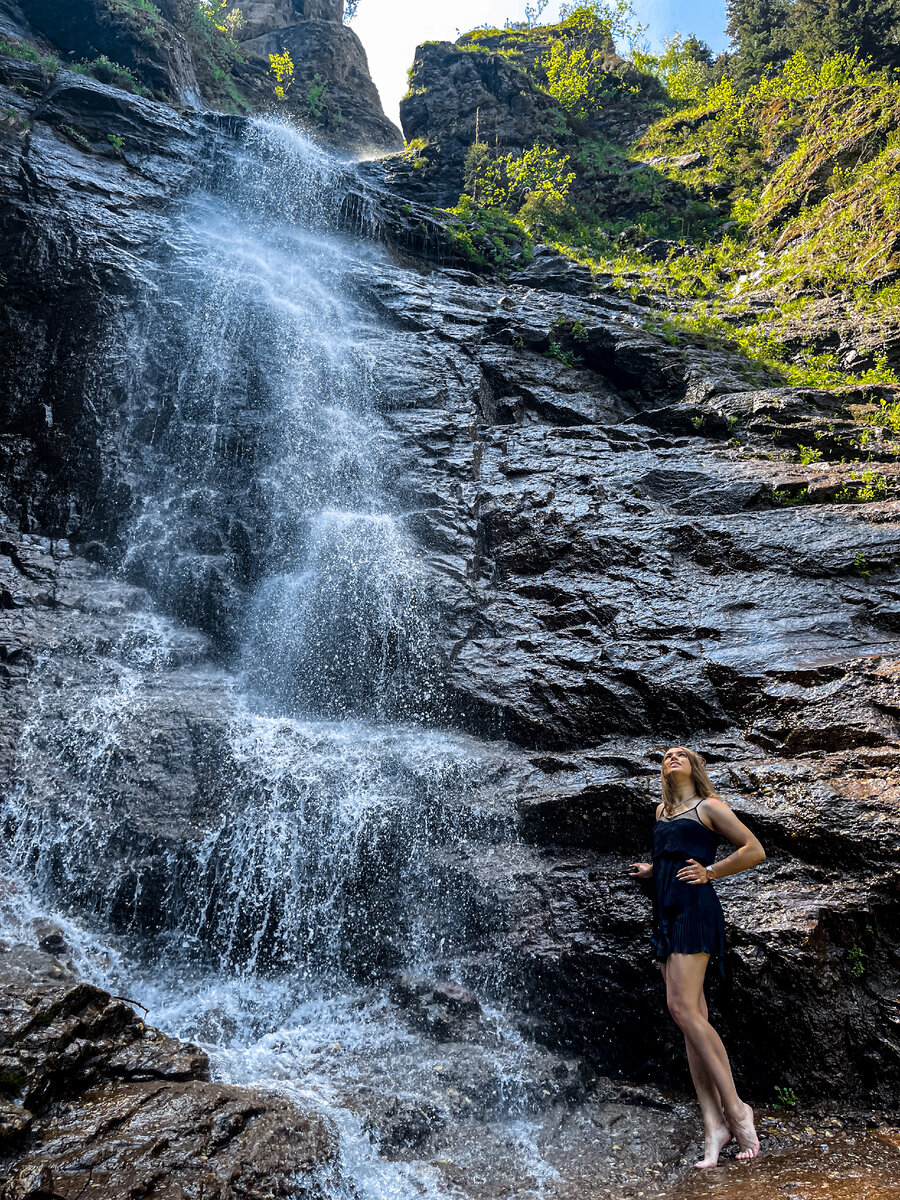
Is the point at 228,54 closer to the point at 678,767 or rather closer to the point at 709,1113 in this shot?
the point at 678,767

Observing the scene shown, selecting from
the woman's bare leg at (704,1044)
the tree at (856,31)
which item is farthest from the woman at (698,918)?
the tree at (856,31)

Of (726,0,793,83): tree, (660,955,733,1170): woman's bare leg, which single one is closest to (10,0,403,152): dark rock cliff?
(726,0,793,83): tree

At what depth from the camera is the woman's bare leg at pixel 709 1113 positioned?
3.60 metres

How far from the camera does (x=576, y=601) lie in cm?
791

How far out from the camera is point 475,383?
1177 cm

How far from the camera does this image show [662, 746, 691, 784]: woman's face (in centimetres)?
408

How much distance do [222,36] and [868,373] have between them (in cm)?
2408

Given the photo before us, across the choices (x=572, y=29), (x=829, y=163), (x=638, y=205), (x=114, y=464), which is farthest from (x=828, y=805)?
(x=572, y=29)

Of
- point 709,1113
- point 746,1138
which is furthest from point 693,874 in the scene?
point 746,1138

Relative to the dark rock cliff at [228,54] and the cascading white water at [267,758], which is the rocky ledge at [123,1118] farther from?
the dark rock cliff at [228,54]

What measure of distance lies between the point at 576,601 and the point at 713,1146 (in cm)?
519

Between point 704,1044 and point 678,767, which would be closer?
point 704,1044

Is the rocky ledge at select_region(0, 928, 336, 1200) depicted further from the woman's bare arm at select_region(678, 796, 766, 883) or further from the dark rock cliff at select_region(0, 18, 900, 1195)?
the woman's bare arm at select_region(678, 796, 766, 883)

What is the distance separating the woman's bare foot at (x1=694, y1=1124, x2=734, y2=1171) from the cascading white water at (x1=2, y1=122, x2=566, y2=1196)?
110 cm
